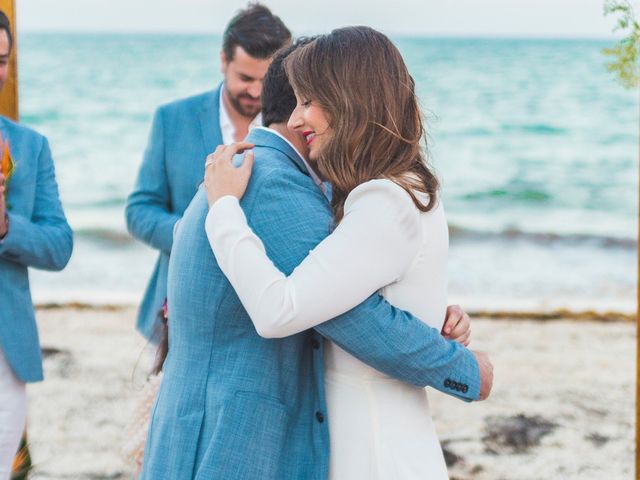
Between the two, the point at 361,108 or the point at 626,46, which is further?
the point at 626,46

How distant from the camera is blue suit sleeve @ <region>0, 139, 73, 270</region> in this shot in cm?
285

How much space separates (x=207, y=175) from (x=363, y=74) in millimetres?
367

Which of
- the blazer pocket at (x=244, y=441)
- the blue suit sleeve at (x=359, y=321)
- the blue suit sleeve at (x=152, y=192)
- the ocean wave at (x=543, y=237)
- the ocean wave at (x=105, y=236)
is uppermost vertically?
the blue suit sleeve at (x=359, y=321)

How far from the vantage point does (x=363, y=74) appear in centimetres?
202

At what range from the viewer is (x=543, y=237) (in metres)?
14.8

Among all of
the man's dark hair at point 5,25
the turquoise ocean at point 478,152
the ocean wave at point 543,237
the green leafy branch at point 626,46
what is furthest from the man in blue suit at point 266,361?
the ocean wave at point 543,237

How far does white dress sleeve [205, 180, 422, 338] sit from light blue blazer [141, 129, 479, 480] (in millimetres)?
55

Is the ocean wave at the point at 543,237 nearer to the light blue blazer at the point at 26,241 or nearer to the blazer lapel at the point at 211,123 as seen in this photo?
the blazer lapel at the point at 211,123

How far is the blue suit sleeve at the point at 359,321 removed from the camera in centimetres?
193

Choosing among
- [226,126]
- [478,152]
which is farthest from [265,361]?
[478,152]

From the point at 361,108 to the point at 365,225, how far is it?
0.25 meters

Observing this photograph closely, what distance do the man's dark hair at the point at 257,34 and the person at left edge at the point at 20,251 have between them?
0.96 meters

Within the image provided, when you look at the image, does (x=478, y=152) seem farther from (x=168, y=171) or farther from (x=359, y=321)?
(x=359, y=321)

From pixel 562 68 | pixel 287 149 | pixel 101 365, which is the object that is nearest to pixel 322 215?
pixel 287 149
